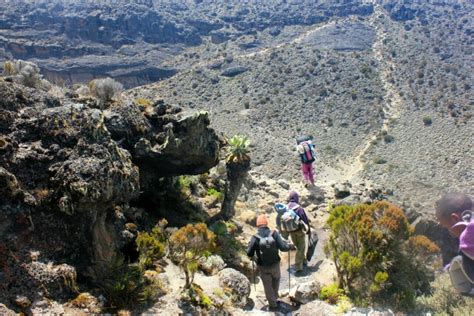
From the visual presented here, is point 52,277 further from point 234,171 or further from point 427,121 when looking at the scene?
point 427,121

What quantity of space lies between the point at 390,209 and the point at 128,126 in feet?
23.9

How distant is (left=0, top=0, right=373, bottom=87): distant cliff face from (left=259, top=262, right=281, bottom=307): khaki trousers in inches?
2879

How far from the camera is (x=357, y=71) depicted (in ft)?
220

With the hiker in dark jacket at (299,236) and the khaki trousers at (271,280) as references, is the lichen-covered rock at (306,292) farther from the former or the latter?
the hiker in dark jacket at (299,236)

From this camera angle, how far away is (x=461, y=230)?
19.2 feet

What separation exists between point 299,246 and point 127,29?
3735 inches

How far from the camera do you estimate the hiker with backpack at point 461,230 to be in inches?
226

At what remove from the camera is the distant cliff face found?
83.2 meters

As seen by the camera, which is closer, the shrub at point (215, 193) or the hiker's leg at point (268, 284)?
the hiker's leg at point (268, 284)

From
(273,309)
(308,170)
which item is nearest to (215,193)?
(308,170)

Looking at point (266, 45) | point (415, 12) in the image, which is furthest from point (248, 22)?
point (415, 12)

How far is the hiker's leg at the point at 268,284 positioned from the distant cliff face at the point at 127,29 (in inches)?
2879

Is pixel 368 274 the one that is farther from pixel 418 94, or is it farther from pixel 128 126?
pixel 418 94

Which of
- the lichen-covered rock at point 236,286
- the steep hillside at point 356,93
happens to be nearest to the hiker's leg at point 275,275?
the lichen-covered rock at point 236,286
